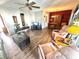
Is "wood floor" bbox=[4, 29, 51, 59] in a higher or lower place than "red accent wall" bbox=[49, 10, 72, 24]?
lower

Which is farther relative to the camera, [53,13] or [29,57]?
[53,13]

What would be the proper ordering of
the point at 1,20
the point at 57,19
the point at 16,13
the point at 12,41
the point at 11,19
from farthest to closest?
the point at 57,19, the point at 12,41, the point at 16,13, the point at 11,19, the point at 1,20

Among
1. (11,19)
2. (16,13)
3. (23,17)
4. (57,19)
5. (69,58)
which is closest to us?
(69,58)

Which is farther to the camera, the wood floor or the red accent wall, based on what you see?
the red accent wall

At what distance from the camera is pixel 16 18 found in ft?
6.22

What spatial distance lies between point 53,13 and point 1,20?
549cm

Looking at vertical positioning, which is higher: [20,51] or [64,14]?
[64,14]

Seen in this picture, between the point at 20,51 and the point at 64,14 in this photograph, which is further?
the point at 64,14

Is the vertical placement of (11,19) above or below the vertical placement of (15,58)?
above

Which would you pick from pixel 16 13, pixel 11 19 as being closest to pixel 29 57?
pixel 11 19

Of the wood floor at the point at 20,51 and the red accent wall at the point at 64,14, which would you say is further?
the red accent wall at the point at 64,14

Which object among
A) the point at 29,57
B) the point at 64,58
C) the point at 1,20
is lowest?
the point at 29,57

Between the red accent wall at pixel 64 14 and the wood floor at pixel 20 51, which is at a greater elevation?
the red accent wall at pixel 64 14

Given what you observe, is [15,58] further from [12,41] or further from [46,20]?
[46,20]
